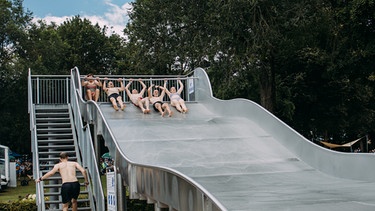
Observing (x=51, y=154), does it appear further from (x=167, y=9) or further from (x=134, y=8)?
(x=134, y=8)

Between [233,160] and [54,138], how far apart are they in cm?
726

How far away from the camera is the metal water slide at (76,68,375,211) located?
9203 mm

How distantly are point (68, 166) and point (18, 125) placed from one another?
138 ft

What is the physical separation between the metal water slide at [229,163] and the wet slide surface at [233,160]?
2 centimetres

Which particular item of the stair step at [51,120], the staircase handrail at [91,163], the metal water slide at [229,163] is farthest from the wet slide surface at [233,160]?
the stair step at [51,120]

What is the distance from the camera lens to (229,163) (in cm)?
1479

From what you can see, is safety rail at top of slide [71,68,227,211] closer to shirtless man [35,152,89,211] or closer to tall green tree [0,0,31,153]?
shirtless man [35,152,89,211]

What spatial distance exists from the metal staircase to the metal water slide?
4.86 feet

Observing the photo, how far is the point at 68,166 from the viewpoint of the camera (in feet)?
42.9

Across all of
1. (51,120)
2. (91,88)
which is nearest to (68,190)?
(51,120)

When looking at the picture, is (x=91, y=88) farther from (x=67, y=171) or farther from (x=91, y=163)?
(x=67, y=171)

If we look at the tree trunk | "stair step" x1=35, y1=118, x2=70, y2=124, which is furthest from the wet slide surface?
the tree trunk

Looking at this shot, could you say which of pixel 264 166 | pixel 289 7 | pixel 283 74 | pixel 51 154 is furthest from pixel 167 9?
pixel 264 166

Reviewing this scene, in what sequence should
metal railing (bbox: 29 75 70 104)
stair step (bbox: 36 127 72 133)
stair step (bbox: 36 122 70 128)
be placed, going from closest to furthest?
stair step (bbox: 36 127 72 133)
stair step (bbox: 36 122 70 128)
metal railing (bbox: 29 75 70 104)
